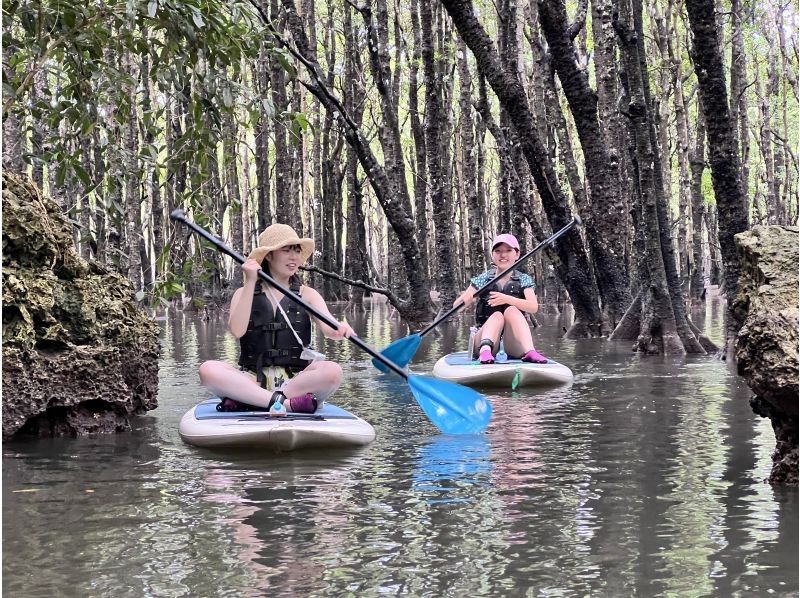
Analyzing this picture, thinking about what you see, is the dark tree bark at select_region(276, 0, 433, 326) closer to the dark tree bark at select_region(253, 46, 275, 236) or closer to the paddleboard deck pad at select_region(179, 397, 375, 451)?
the dark tree bark at select_region(253, 46, 275, 236)

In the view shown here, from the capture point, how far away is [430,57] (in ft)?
55.7

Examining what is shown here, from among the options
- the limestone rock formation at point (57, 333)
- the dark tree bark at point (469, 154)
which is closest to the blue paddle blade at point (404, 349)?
the limestone rock formation at point (57, 333)

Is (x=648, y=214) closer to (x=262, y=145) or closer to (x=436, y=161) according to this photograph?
(x=436, y=161)

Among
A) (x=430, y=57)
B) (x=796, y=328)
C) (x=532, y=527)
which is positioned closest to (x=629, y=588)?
(x=532, y=527)

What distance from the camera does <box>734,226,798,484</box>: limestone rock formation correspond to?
17.1ft

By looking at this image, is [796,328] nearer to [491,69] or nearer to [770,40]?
[491,69]

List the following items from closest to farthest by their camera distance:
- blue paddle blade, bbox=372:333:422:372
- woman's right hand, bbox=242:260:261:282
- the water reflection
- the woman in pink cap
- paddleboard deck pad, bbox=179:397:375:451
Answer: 1. the water reflection
2. paddleboard deck pad, bbox=179:397:375:451
3. woman's right hand, bbox=242:260:261:282
4. blue paddle blade, bbox=372:333:422:372
5. the woman in pink cap

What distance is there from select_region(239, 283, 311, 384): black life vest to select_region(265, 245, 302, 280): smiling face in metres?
0.18

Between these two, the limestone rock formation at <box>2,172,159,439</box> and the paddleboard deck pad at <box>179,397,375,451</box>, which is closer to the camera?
the paddleboard deck pad at <box>179,397,375,451</box>

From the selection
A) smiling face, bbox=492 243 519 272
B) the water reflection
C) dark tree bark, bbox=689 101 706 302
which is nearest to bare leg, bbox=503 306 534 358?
smiling face, bbox=492 243 519 272

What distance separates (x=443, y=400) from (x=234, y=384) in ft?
4.85

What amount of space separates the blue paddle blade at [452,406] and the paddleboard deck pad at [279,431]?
2.57ft

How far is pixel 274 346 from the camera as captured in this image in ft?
25.4

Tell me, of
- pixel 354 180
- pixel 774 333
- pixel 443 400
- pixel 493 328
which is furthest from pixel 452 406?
pixel 354 180
